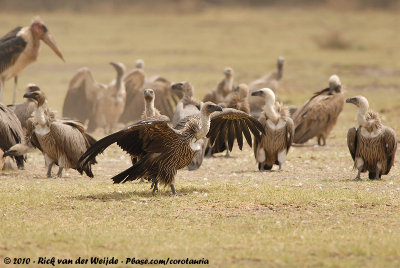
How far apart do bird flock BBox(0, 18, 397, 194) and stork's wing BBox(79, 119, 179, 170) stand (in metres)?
0.01

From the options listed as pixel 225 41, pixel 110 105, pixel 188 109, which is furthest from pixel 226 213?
pixel 225 41

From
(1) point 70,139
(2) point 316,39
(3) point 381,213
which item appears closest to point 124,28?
(2) point 316,39

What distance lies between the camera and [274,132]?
34.2ft

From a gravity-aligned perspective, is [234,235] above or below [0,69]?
below

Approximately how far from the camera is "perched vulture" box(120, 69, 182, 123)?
15430 mm

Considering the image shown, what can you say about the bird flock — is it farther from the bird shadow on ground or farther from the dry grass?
the dry grass

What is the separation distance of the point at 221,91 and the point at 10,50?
3962 mm

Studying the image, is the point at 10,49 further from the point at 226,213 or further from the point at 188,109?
the point at 226,213

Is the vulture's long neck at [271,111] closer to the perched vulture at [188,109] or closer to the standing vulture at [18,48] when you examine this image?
the perched vulture at [188,109]

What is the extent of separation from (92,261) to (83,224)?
1.07m

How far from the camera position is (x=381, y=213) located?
7367mm

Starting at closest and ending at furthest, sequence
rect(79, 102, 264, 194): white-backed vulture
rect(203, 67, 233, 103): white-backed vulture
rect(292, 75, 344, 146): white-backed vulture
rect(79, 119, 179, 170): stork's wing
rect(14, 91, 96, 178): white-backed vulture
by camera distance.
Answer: rect(79, 119, 179, 170): stork's wing < rect(79, 102, 264, 194): white-backed vulture < rect(14, 91, 96, 178): white-backed vulture < rect(292, 75, 344, 146): white-backed vulture < rect(203, 67, 233, 103): white-backed vulture

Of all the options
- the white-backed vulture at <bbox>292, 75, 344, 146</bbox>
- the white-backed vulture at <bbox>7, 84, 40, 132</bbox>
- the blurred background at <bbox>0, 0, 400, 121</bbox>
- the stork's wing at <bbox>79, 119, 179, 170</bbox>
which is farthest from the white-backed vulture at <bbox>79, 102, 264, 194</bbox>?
the blurred background at <bbox>0, 0, 400, 121</bbox>

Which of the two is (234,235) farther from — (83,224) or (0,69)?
(0,69)
